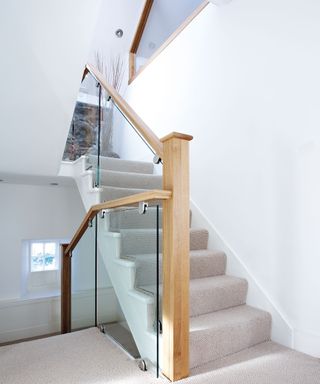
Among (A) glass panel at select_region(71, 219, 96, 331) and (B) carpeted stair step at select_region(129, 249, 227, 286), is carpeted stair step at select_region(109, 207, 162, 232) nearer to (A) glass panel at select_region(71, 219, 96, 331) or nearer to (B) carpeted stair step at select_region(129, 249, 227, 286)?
(B) carpeted stair step at select_region(129, 249, 227, 286)

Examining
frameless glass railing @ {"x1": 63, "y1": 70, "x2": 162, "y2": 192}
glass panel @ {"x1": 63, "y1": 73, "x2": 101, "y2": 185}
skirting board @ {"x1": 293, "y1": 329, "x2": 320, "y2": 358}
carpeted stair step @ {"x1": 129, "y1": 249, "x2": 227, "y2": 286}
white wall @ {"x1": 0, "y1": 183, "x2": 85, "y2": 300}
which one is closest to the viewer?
skirting board @ {"x1": 293, "y1": 329, "x2": 320, "y2": 358}

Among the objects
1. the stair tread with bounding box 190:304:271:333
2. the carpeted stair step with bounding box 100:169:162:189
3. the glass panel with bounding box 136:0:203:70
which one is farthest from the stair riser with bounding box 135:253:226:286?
the glass panel with bounding box 136:0:203:70

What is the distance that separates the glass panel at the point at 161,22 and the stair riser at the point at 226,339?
311 cm

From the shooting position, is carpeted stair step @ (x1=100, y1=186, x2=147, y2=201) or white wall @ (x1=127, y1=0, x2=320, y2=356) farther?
carpeted stair step @ (x1=100, y1=186, x2=147, y2=201)

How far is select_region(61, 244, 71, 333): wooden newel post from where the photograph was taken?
10.1 ft

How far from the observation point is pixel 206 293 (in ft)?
6.97

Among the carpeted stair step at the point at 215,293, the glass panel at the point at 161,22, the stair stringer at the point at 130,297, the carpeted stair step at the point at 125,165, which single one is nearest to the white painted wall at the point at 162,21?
the glass panel at the point at 161,22

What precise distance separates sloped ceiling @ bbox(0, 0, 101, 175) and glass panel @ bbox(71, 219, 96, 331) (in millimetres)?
914

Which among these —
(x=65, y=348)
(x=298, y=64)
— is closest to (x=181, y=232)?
(x=65, y=348)

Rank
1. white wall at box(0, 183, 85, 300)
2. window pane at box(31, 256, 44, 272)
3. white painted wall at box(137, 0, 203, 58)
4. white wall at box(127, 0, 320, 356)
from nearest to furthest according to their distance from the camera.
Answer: white wall at box(127, 0, 320, 356) → white painted wall at box(137, 0, 203, 58) → white wall at box(0, 183, 85, 300) → window pane at box(31, 256, 44, 272)

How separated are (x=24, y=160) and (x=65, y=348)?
5.76ft

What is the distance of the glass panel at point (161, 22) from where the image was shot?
3.60m

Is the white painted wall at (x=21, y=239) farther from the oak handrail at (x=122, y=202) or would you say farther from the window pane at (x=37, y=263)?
the oak handrail at (x=122, y=202)

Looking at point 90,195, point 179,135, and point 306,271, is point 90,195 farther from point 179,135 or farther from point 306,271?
point 306,271
